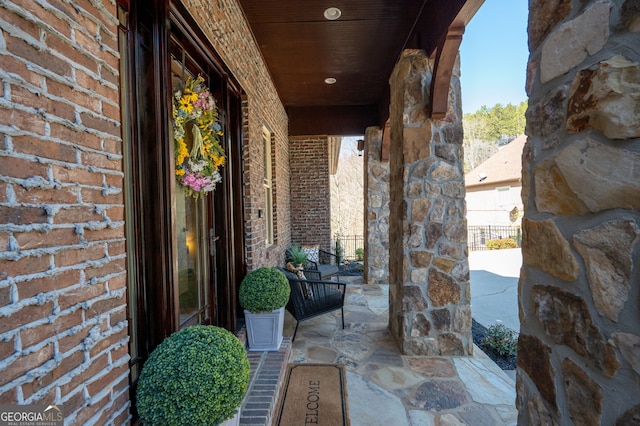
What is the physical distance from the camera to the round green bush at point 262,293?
2.52m

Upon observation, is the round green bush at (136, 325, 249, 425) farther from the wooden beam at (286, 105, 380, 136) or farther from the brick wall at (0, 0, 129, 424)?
the wooden beam at (286, 105, 380, 136)

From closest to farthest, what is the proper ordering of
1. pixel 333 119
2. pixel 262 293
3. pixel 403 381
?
pixel 403 381 → pixel 262 293 → pixel 333 119

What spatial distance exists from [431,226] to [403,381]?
1354 mm

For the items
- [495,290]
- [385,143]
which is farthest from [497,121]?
[495,290]

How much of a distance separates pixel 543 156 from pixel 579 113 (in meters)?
0.16

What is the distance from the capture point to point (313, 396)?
86.3 inches

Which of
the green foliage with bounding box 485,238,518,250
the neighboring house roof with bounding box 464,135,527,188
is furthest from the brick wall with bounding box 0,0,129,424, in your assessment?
the neighboring house roof with bounding box 464,135,527,188

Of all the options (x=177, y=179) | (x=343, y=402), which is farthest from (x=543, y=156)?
(x=343, y=402)

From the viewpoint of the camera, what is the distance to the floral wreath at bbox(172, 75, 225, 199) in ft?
5.90

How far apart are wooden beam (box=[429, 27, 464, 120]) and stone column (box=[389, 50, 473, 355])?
115mm

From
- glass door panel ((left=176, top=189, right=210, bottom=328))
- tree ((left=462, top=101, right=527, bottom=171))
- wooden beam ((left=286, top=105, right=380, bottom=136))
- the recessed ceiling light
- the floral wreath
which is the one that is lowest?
glass door panel ((left=176, top=189, right=210, bottom=328))

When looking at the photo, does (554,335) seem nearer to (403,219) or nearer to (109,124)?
(109,124)

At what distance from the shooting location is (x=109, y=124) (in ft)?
3.84

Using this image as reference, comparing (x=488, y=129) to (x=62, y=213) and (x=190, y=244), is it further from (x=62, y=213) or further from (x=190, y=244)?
(x=62, y=213)
